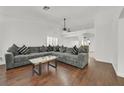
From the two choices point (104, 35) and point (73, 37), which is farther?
point (73, 37)

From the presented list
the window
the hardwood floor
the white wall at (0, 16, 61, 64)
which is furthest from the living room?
the hardwood floor

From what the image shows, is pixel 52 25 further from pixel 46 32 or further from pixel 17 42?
pixel 17 42

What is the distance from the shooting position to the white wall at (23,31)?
4.29m

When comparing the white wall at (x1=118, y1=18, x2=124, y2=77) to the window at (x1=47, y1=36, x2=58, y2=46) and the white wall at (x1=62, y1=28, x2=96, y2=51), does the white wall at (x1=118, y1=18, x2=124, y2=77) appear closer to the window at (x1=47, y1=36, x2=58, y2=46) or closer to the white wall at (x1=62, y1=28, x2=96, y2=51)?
the window at (x1=47, y1=36, x2=58, y2=46)

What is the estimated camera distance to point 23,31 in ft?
16.2

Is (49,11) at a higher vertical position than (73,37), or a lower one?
higher

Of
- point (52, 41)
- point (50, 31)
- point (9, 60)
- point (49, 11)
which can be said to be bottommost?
point (9, 60)

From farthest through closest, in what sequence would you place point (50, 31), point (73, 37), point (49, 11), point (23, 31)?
point (73, 37) → point (50, 31) → point (23, 31) → point (49, 11)

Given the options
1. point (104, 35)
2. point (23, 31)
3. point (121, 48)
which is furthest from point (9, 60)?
point (104, 35)

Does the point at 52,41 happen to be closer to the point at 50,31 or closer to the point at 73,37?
the point at 50,31

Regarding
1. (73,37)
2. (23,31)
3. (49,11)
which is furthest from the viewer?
(73,37)

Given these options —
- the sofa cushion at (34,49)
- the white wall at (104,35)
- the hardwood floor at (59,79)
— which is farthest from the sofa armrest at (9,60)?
the white wall at (104,35)

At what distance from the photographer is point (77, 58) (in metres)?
3.67

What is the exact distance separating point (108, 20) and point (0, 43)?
567 centimetres
